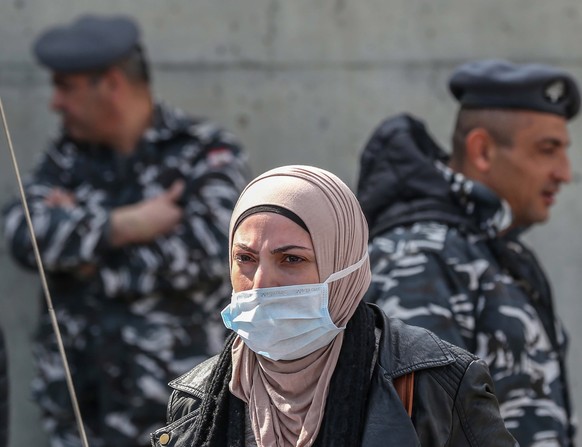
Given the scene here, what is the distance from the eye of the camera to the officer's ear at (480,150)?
4832mm

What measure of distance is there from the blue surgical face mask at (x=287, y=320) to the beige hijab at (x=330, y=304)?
0.08ft

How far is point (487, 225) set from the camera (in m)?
4.62

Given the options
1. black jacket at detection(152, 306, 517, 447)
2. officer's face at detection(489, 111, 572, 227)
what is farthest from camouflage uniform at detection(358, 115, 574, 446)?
black jacket at detection(152, 306, 517, 447)

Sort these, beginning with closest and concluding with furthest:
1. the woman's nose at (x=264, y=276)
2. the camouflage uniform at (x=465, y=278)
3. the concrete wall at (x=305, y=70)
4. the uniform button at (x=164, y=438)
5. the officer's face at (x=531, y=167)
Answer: the woman's nose at (x=264, y=276), the uniform button at (x=164, y=438), the camouflage uniform at (x=465, y=278), the officer's face at (x=531, y=167), the concrete wall at (x=305, y=70)

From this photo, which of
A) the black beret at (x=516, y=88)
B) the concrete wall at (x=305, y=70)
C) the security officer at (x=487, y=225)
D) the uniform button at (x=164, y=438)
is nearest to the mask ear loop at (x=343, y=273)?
the uniform button at (x=164, y=438)

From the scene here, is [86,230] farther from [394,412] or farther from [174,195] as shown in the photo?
[394,412]

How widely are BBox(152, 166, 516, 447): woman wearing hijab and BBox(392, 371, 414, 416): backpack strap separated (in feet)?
0.04

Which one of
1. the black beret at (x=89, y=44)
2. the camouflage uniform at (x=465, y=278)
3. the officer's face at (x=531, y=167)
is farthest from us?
the black beret at (x=89, y=44)

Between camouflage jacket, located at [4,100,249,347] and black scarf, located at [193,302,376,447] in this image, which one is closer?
black scarf, located at [193,302,376,447]

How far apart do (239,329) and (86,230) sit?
2586 millimetres

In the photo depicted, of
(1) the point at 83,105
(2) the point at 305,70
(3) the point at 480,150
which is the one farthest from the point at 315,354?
(2) the point at 305,70

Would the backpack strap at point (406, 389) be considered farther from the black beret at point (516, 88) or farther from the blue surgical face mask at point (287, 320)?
the black beret at point (516, 88)

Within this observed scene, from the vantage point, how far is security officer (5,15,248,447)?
18.7 feet

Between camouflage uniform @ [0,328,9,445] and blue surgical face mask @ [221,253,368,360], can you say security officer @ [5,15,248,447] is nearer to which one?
camouflage uniform @ [0,328,9,445]
